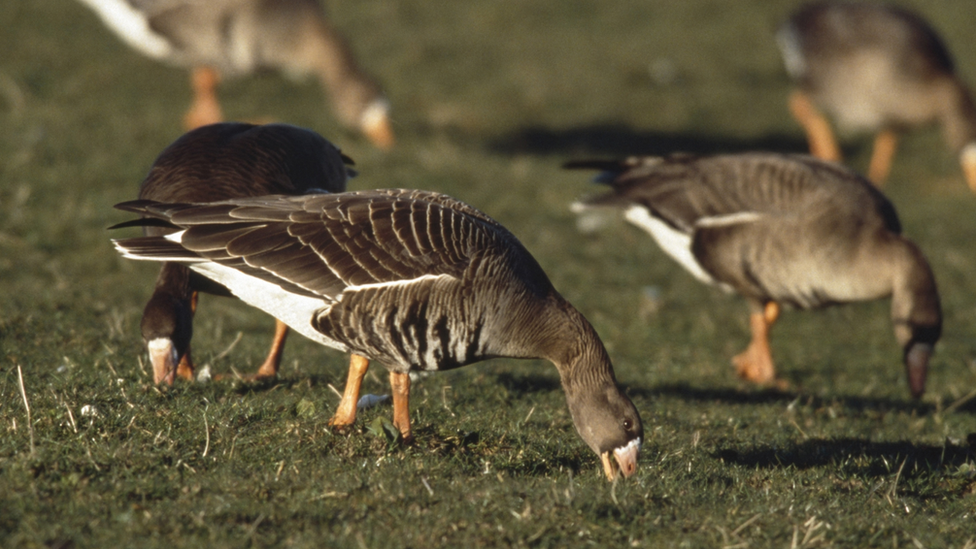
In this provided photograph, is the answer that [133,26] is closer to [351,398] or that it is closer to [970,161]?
[351,398]

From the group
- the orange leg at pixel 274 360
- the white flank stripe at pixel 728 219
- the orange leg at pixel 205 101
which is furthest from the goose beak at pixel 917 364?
the orange leg at pixel 205 101

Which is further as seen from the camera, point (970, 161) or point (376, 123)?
point (970, 161)

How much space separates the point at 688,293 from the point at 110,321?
6081 millimetres

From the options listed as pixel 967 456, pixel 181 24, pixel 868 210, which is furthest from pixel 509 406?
pixel 181 24

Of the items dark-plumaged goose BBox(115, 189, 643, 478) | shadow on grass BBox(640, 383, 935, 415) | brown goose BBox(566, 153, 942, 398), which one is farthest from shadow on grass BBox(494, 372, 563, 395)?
brown goose BBox(566, 153, 942, 398)

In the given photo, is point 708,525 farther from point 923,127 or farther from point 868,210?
point 923,127

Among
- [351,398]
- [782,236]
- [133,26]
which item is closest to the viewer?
[351,398]

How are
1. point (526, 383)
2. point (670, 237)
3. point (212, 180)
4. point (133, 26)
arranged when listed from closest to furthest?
point (212, 180)
point (526, 383)
point (670, 237)
point (133, 26)

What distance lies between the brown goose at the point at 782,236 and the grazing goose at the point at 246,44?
637 centimetres

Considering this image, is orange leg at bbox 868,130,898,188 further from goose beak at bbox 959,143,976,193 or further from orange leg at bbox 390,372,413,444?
orange leg at bbox 390,372,413,444

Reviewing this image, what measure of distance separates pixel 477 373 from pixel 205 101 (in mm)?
8737

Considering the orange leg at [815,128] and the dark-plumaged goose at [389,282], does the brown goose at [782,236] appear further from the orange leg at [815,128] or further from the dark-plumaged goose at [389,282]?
the orange leg at [815,128]

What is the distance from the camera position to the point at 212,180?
6.84 m

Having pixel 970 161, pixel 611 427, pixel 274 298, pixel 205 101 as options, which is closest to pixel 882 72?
pixel 970 161
